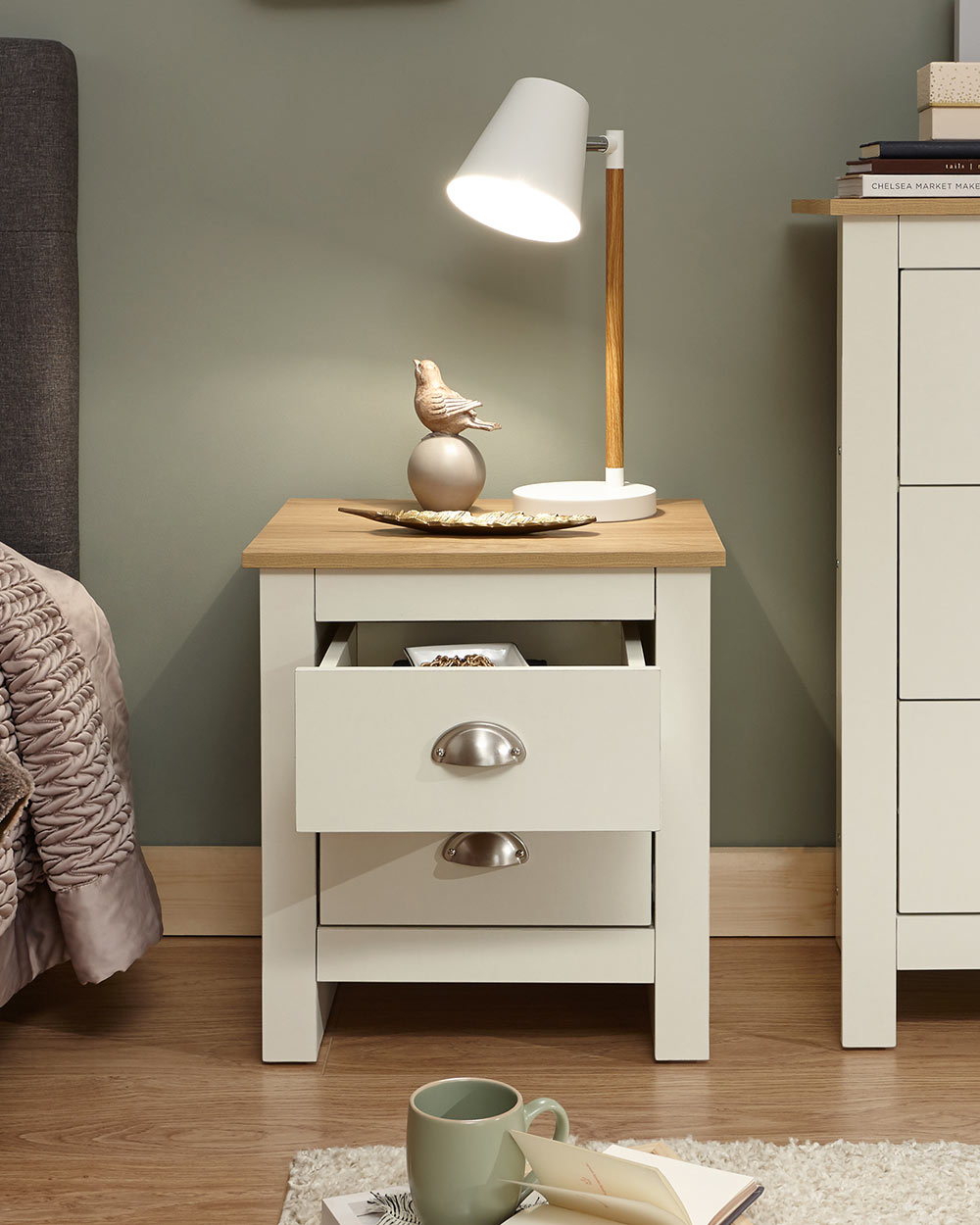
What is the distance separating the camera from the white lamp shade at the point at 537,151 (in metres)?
1.60

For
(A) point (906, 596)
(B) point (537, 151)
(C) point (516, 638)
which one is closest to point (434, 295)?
(B) point (537, 151)

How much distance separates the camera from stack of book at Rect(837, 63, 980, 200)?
4.96ft

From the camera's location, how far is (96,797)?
1524 millimetres

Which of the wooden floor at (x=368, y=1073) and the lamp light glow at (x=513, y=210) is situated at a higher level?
the lamp light glow at (x=513, y=210)

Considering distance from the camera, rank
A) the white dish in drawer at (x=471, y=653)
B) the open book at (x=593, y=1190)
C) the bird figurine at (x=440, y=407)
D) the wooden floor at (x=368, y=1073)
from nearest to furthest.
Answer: the open book at (x=593, y=1190)
the wooden floor at (x=368, y=1073)
the white dish in drawer at (x=471, y=653)
the bird figurine at (x=440, y=407)

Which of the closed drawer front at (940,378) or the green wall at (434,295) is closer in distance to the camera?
the closed drawer front at (940,378)

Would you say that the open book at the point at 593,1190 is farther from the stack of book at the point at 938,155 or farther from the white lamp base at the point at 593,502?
the stack of book at the point at 938,155

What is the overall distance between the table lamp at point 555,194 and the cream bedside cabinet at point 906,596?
0.27m

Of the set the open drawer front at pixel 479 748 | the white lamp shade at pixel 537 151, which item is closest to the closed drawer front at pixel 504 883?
the open drawer front at pixel 479 748

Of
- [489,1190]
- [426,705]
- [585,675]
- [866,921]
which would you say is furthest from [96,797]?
[866,921]

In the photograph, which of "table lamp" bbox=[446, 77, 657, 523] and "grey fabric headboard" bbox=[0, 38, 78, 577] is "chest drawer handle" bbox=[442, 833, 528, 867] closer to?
"table lamp" bbox=[446, 77, 657, 523]

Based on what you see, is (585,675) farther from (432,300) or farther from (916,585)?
(432,300)

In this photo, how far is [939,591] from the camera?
5.09 feet

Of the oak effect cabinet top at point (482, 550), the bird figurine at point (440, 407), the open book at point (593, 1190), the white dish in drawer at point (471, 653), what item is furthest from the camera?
the bird figurine at point (440, 407)
